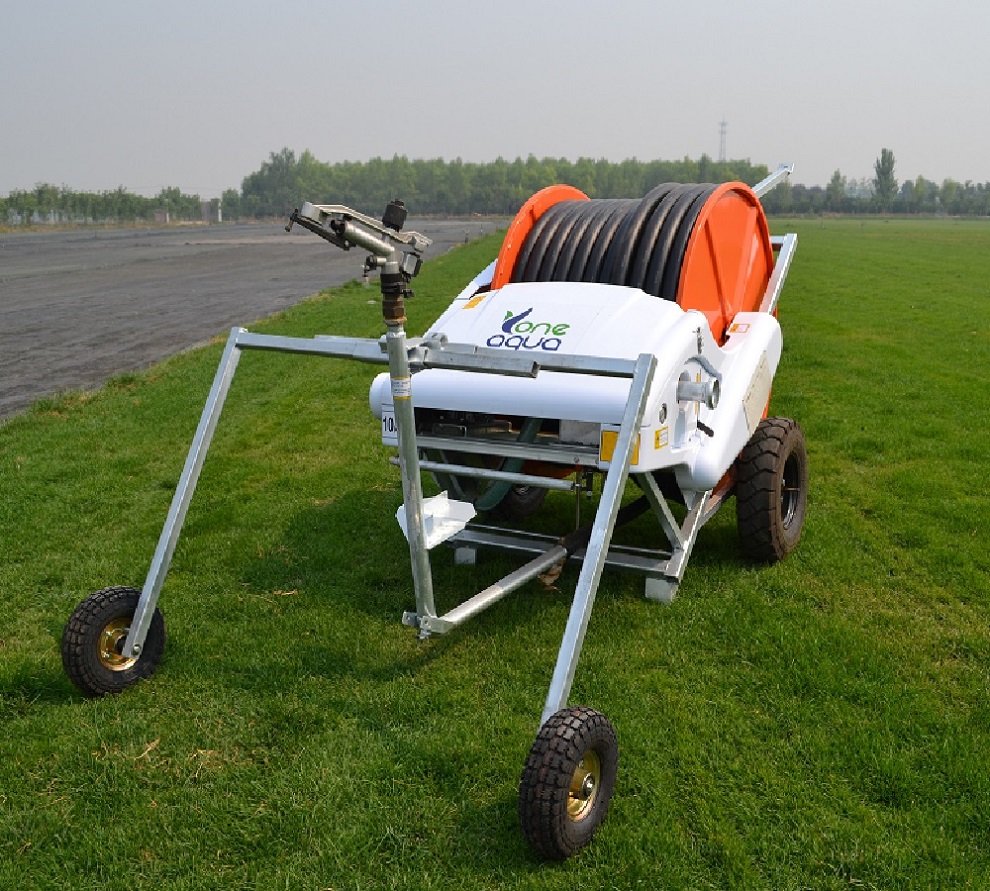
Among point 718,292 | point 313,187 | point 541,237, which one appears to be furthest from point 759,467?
point 313,187

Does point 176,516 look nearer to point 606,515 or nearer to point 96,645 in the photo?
point 96,645

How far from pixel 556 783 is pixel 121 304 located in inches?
804

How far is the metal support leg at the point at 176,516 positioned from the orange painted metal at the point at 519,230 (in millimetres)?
1989

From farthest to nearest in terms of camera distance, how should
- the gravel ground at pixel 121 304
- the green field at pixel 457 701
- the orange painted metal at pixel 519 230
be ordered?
the gravel ground at pixel 121 304 < the orange painted metal at pixel 519 230 < the green field at pixel 457 701

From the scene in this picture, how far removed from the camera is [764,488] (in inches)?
195

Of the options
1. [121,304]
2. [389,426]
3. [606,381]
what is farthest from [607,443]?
[121,304]

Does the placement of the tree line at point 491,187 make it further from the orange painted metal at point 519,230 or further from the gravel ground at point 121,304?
the orange painted metal at point 519,230

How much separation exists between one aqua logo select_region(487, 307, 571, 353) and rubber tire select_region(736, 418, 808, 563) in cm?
Result: 138

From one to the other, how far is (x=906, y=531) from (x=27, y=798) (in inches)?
195

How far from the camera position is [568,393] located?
13.2ft

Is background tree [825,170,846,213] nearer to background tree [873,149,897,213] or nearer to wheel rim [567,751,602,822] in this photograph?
background tree [873,149,897,213]

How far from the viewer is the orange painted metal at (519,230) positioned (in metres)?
5.44

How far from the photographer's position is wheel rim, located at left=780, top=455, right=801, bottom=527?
18.0 ft

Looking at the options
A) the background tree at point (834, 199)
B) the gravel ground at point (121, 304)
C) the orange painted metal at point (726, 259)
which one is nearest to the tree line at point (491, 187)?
the background tree at point (834, 199)
